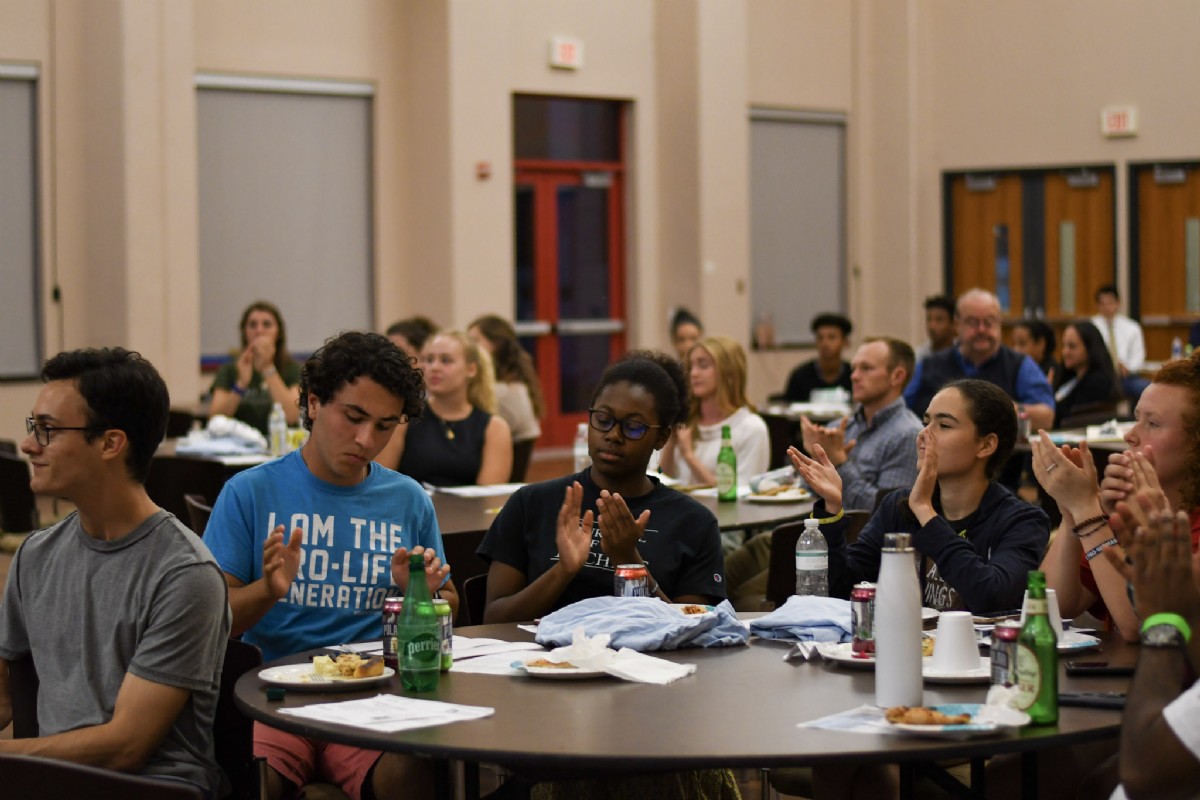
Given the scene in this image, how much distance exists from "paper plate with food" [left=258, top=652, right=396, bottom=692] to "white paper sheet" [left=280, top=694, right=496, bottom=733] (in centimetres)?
7

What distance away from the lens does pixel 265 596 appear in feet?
9.88

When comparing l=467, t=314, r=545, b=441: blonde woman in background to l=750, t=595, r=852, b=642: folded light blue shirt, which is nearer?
l=750, t=595, r=852, b=642: folded light blue shirt

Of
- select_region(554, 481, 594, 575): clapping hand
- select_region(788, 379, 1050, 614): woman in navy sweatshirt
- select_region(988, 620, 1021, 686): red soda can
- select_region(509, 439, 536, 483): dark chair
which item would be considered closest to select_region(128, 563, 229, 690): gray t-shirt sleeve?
select_region(554, 481, 594, 575): clapping hand

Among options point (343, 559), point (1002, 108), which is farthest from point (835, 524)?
point (1002, 108)

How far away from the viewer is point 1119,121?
1389 centimetres

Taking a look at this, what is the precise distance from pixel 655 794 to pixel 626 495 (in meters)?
0.78

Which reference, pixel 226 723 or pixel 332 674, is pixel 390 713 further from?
pixel 226 723

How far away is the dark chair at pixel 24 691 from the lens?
2.74 meters

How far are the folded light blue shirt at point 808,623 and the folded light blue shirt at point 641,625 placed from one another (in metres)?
0.05

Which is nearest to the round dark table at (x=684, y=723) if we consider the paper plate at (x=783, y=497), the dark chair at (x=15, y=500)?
the paper plate at (x=783, y=497)

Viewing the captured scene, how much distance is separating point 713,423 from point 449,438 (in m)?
1.08

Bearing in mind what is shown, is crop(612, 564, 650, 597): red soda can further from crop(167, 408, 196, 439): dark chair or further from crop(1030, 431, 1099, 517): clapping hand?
crop(167, 408, 196, 439): dark chair

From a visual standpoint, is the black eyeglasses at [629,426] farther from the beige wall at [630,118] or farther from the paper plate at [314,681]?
the beige wall at [630,118]

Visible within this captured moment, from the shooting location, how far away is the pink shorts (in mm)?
2969
